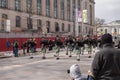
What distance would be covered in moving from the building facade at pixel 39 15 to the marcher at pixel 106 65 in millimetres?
52624

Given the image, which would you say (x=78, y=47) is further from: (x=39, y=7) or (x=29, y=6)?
(x=39, y=7)

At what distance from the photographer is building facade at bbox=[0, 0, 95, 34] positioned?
67500mm

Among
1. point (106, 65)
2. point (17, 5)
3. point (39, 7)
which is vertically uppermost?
point (39, 7)

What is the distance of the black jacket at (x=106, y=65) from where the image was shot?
641 cm

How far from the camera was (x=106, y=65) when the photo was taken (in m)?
6.46

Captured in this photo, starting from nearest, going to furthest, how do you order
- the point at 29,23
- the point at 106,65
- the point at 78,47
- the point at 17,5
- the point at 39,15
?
the point at 106,65 → the point at 78,47 → the point at 17,5 → the point at 29,23 → the point at 39,15

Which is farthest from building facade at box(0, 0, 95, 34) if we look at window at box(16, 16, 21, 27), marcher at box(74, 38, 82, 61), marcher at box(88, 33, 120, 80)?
marcher at box(88, 33, 120, 80)

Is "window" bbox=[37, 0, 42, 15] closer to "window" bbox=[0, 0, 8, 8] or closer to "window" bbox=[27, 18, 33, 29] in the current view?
"window" bbox=[27, 18, 33, 29]

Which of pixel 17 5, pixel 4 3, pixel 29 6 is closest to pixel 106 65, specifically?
pixel 4 3

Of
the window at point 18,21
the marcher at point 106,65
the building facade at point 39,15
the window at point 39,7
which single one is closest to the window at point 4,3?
the building facade at point 39,15

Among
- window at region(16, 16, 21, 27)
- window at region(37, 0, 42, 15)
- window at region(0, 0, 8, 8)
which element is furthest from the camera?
window at region(37, 0, 42, 15)

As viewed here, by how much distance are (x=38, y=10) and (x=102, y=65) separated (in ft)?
249

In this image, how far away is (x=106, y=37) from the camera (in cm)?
667

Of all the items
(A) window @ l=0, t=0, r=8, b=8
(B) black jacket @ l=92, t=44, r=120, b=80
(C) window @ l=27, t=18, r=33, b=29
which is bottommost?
(B) black jacket @ l=92, t=44, r=120, b=80
